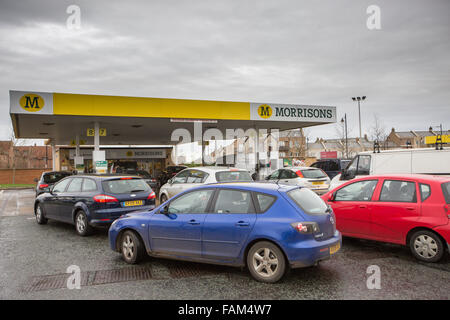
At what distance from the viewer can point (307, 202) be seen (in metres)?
5.52

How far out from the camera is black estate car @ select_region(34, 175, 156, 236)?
28.4ft

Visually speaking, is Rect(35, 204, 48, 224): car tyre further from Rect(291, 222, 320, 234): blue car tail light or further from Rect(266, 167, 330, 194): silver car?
Rect(266, 167, 330, 194): silver car

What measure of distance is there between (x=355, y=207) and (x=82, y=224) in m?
6.21

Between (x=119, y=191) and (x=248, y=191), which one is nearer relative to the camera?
(x=248, y=191)

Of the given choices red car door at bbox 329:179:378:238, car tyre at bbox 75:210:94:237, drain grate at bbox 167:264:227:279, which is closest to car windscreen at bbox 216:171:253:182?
car tyre at bbox 75:210:94:237

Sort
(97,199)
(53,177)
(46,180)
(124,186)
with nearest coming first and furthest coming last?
(97,199) → (124,186) → (46,180) → (53,177)

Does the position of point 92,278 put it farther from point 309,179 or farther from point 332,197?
point 309,179

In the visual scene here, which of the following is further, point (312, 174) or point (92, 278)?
point (312, 174)

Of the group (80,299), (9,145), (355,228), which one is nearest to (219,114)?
(355,228)

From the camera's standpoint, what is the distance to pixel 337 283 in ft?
17.1

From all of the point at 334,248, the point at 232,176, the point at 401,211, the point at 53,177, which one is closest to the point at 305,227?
the point at 334,248
